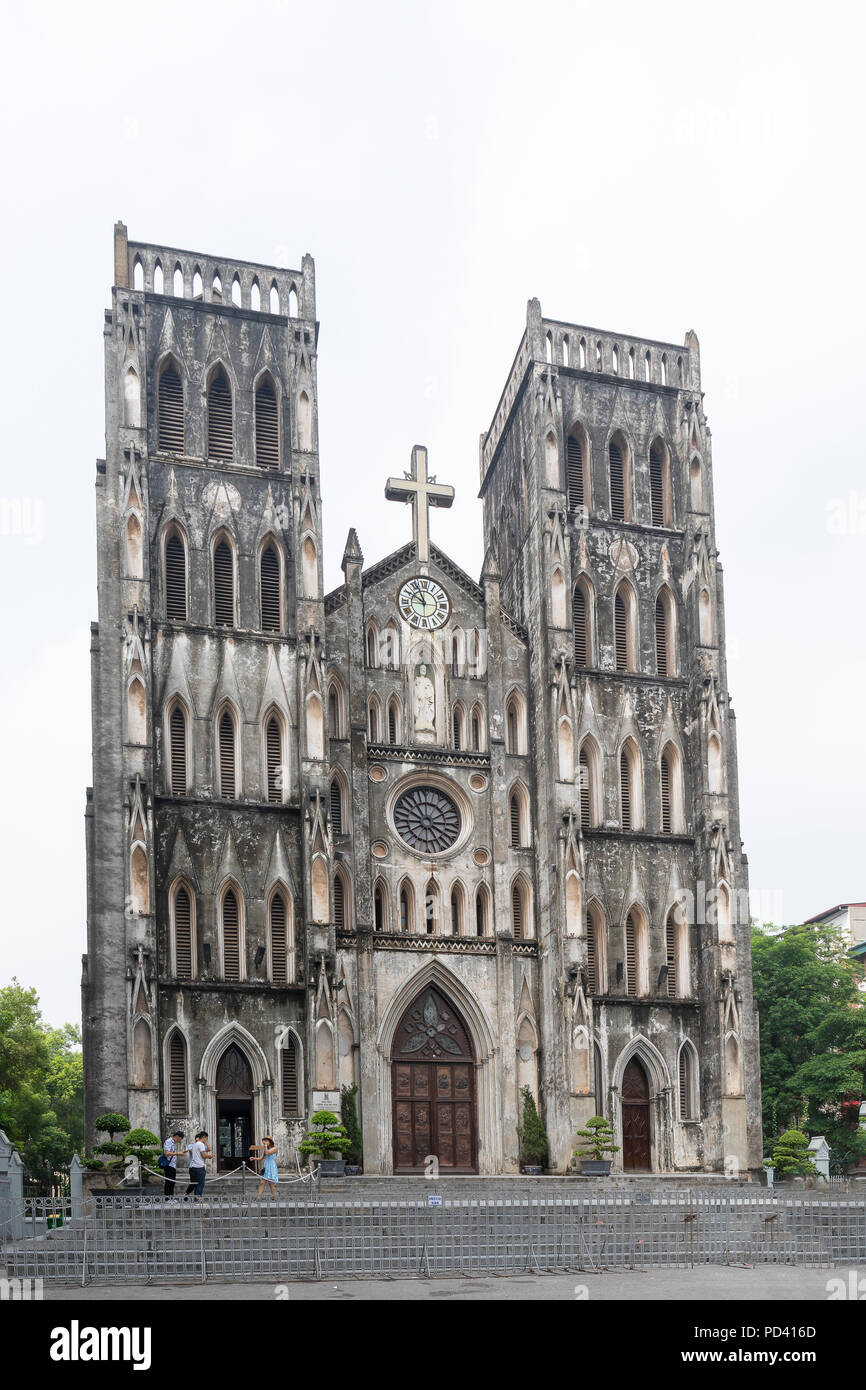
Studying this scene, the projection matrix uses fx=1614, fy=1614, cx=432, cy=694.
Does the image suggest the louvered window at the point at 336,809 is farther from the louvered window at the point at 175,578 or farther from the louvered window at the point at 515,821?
the louvered window at the point at 175,578

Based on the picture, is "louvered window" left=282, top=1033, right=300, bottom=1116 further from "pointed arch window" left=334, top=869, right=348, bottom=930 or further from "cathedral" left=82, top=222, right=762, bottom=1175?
A: "pointed arch window" left=334, top=869, right=348, bottom=930

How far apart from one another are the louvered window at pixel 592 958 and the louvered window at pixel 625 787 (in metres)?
3.11

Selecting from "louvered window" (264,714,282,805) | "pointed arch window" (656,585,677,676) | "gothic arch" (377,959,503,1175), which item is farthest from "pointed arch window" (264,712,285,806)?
"pointed arch window" (656,585,677,676)

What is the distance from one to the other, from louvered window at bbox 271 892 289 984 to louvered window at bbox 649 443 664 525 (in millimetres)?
16026

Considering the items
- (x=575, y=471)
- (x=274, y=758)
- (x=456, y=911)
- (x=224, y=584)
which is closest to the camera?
(x=274, y=758)

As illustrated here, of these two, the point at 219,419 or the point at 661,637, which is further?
the point at 661,637

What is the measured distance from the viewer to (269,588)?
141 ft

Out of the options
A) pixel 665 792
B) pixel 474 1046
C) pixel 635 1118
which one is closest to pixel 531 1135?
pixel 474 1046

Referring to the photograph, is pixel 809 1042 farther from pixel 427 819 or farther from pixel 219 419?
pixel 219 419

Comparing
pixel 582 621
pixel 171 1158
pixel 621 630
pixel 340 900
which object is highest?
pixel 582 621

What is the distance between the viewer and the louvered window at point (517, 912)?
43031mm

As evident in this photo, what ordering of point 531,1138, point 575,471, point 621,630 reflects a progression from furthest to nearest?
1. point 575,471
2. point 621,630
3. point 531,1138

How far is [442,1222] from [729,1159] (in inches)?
759

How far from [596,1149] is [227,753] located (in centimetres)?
1337
